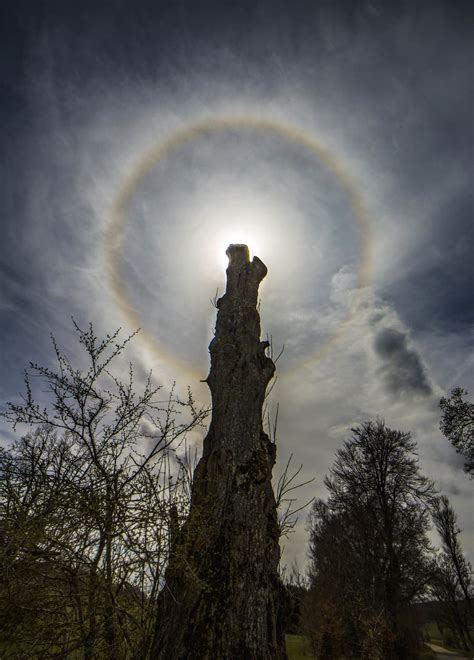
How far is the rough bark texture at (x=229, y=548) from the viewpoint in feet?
9.11

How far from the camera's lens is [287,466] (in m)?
4.79

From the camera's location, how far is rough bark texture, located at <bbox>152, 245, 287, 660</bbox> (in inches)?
109

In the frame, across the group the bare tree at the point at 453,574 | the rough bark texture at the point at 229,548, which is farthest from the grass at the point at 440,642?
the rough bark texture at the point at 229,548

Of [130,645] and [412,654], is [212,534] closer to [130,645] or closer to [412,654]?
[130,645]

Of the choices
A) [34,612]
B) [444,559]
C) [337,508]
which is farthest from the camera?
[444,559]

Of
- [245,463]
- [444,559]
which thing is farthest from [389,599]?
[444,559]

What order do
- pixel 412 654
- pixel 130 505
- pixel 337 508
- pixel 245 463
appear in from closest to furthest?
pixel 130 505 < pixel 245 463 < pixel 412 654 < pixel 337 508

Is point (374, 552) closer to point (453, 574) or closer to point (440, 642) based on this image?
point (453, 574)

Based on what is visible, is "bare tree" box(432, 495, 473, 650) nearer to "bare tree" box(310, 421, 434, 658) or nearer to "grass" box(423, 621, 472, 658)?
"grass" box(423, 621, 472, 658)

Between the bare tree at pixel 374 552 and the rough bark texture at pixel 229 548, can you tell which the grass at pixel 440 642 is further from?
the rough bark texture at pixel 229 548

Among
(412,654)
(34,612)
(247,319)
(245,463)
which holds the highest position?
(247,319)

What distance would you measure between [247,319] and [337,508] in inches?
681

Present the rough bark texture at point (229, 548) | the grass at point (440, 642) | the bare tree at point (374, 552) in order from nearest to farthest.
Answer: the rough bark texture at point (229, 548) < the bare tree at point (374, 552) < the grass at point (440, 642)

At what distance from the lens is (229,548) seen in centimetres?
321
